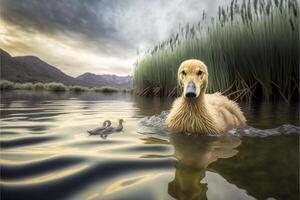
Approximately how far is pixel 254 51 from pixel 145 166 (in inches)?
262

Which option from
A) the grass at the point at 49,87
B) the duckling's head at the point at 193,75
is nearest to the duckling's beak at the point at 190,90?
the duckling's head at the point at 193,75

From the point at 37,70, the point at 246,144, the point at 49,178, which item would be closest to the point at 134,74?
the point at 37,70

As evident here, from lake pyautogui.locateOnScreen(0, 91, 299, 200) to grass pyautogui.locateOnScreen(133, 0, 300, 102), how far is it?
4.57 metres

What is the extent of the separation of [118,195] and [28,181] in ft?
1.86

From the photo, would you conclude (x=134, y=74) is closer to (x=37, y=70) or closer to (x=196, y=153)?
(x=37, y=70)

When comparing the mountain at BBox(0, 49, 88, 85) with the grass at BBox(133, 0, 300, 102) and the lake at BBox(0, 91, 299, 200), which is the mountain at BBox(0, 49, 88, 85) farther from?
the lake at BBox(0, 91, 299, 200)

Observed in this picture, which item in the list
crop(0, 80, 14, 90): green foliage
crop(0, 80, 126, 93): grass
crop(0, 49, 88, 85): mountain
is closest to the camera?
crop(0, 49, 88, 85): mountain

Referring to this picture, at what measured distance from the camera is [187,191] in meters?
1.70

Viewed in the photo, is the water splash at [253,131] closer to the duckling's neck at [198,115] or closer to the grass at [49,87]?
the duckling's neck at [198,115]

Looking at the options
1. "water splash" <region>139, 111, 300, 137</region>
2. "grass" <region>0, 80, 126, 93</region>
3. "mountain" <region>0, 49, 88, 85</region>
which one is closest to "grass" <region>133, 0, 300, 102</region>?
"water splash" <region>139, 111, 300, 137</region>

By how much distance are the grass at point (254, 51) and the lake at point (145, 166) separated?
15.0 ft

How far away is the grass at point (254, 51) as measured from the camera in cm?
782

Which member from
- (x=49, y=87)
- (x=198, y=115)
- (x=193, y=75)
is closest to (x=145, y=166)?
(x=193, y=75)

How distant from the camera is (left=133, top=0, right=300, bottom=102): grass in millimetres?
7816
